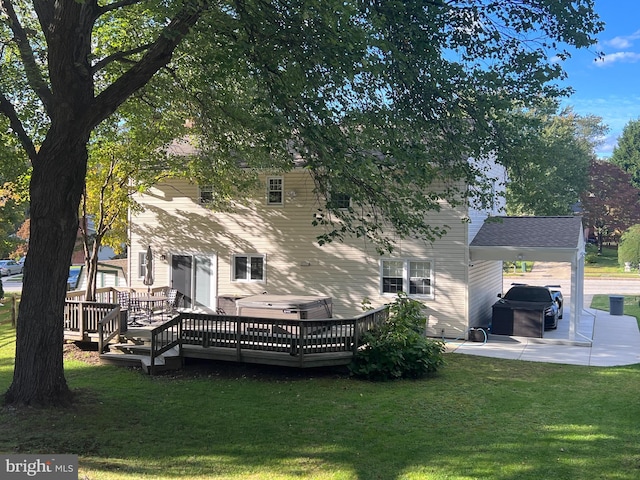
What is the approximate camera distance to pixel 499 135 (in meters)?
8.11

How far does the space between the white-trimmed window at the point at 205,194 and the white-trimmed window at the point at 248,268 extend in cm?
221

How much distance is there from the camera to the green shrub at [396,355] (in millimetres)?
10406

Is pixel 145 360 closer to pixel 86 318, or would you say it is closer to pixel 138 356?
pixel 138 356

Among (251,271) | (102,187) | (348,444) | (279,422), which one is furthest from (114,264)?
(348,444)

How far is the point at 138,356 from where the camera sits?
1164 cm

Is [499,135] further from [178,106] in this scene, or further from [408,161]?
[178,106]

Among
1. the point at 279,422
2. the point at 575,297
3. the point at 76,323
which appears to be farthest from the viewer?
the point at 575,297

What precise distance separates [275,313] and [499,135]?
620 cm

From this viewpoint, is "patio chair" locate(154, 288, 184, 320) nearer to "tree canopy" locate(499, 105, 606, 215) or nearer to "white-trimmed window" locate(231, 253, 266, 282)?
"white-trimmed window" locate(231, 253, 266, 282)

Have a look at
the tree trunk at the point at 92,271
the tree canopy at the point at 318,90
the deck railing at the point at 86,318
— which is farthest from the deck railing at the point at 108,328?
the tree canopy at the point at 318,90

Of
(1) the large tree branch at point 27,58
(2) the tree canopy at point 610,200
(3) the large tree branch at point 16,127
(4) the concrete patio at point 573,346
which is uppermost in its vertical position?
(2) the tree canopy at point 610,200

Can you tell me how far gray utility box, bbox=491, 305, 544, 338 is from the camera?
15.0m

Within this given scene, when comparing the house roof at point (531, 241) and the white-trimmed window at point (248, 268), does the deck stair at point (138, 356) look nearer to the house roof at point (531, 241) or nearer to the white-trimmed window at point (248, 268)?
the white-trimmed window at point (248, 268)

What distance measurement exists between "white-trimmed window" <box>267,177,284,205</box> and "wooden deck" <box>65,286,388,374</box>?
647 centimetres
